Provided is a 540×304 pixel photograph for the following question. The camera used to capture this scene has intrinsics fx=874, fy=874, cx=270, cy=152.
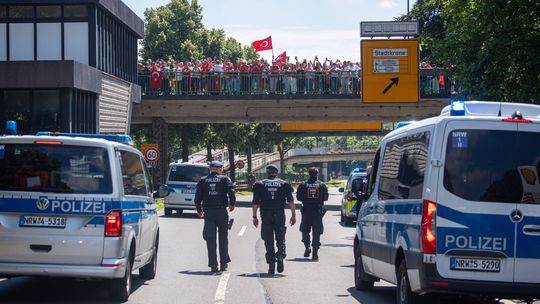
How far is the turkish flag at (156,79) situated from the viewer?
4284 cm

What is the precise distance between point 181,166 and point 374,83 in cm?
887

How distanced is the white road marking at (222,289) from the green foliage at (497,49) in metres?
7.11

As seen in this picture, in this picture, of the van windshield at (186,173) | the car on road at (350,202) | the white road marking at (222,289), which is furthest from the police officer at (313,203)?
the van windshield at (186,173)

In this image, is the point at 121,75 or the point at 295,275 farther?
the point at 121,75

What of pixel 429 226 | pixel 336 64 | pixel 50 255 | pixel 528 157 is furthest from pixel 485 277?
pixel 336 64

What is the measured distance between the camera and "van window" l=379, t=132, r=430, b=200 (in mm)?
9095

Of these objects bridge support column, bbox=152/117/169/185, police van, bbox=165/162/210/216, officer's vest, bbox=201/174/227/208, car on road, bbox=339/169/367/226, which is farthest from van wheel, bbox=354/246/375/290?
bridge support column, bbox=152/117/169/185

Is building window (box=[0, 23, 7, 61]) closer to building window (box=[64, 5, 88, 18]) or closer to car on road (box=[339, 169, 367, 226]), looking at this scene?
building window (box=[64, 5, 88, 18])

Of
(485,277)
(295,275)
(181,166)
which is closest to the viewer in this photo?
(485,277)

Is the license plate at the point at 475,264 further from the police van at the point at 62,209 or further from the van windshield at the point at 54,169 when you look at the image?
the van windshield at the point at 54,169

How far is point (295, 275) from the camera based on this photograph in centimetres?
1434

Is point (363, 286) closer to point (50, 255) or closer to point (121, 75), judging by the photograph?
point (50, 255)

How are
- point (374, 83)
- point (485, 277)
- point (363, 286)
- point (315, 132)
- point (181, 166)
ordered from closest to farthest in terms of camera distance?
point (485, 277)
point (363, 286)
point (374, 83)
point (181, 166)
point (315, 132)

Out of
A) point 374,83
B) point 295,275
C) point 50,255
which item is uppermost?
point 374,83
